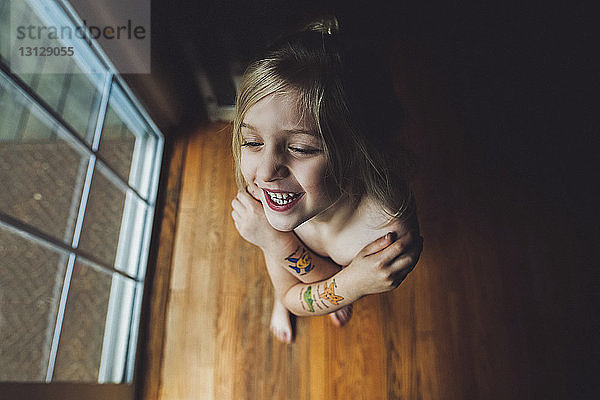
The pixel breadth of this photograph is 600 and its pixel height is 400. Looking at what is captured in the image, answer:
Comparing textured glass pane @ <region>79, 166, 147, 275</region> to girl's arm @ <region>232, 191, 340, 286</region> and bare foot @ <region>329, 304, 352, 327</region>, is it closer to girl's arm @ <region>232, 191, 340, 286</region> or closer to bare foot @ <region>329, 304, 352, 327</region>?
girl's arm @ <region>232, 191, 340, 286</region>

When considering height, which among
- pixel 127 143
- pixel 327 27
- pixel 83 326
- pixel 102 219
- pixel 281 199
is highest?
pixel 127 143

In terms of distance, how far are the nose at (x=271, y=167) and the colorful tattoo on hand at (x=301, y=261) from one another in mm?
289

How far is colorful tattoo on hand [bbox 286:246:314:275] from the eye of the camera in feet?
2.72

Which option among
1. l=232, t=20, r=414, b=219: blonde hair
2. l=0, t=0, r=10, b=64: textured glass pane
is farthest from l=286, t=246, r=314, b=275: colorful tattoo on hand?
l=0, t=0, r=10, b=64: textured glass pane

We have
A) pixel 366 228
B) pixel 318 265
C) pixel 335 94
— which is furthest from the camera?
pixel 318 265

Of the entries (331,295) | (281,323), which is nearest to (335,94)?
(331,295)

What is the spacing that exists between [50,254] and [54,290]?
0.29 feet

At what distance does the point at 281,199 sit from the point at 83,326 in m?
0.61

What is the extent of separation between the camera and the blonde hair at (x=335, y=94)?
A: 0.53 meters

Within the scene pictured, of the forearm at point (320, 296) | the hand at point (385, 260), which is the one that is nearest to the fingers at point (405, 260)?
the hand at point (385, 260)

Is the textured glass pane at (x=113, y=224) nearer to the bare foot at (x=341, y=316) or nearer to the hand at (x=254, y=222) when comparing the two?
the hand at (x=254, y=222)

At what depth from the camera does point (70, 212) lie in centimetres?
85

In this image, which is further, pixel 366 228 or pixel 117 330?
pixel 117 330

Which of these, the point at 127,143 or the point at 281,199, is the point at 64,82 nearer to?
the point at 127,143
